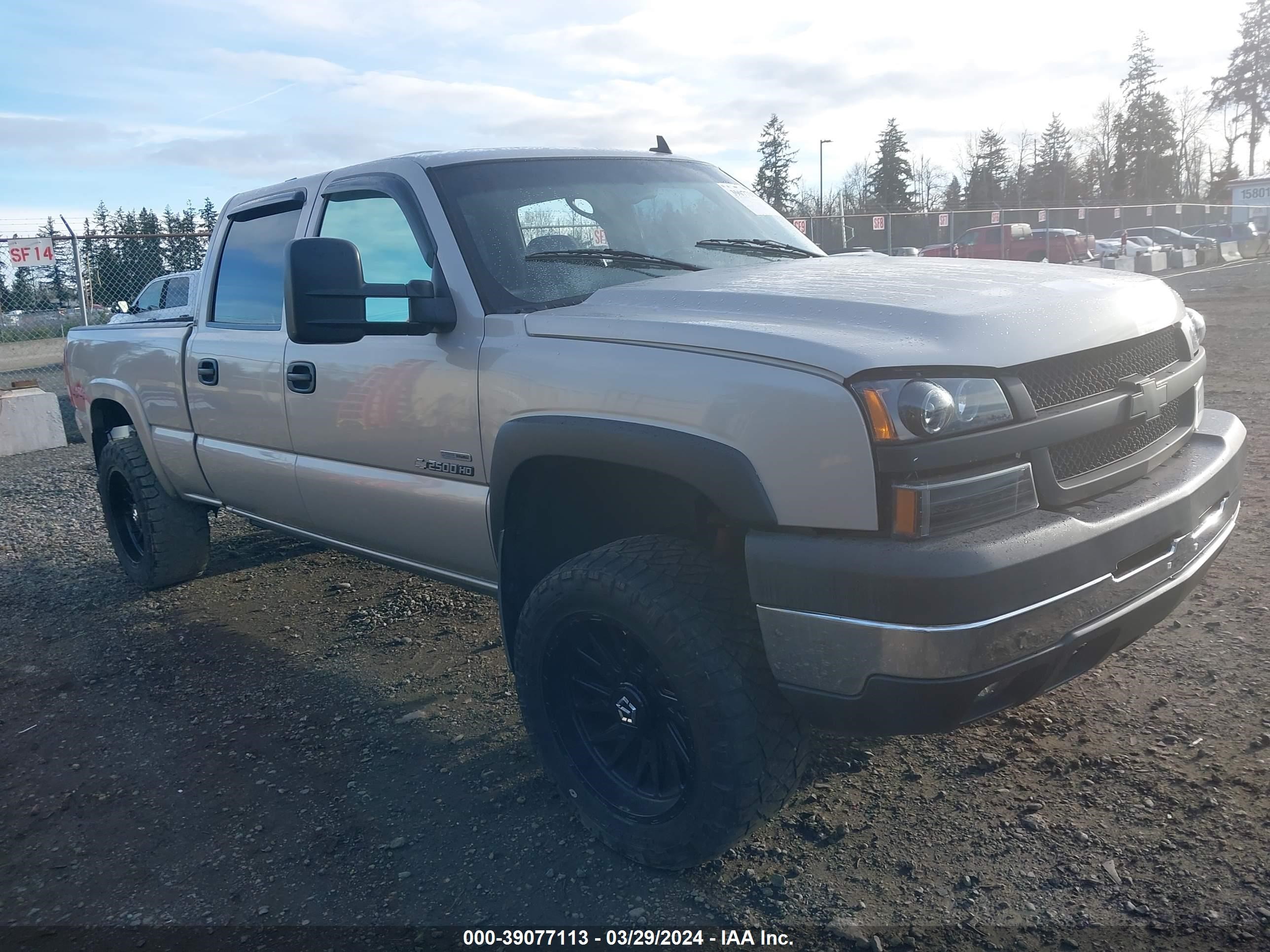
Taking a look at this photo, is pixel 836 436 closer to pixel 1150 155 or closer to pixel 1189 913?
pixel 1189 913

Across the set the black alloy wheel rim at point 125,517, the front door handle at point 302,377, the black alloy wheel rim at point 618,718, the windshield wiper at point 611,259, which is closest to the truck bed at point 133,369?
the black alloy wheel rim at point 125,517

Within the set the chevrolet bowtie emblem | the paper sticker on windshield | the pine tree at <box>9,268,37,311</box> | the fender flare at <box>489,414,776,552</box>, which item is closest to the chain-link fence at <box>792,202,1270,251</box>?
the paper sticker on windshield

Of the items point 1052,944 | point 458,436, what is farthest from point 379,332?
point 1052,944

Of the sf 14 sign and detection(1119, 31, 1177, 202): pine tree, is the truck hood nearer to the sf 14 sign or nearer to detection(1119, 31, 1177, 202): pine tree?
the sf 14 sign

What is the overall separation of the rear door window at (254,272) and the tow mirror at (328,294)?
1.18 m

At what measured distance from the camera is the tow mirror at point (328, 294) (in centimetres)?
299

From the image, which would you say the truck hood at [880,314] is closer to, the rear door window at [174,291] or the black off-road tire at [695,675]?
the black off-road tire at [695,675]

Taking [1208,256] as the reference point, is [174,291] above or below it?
above

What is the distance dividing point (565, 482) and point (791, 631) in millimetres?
985

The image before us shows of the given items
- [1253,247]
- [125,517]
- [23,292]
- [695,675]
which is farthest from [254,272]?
[1253,247]

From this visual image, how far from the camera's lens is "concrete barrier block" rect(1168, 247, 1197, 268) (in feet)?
93.2

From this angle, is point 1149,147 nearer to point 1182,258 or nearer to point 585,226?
point 1182,258

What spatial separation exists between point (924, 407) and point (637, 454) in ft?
2.42

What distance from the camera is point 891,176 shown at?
62.2 meters
